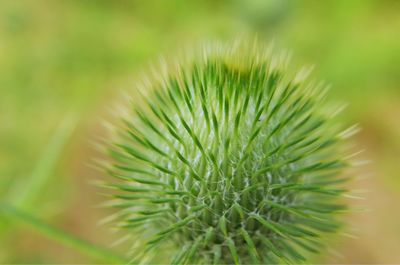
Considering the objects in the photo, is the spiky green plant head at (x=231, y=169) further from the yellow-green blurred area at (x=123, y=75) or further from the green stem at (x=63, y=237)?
the yellow-green blurred area at (x=123, y=75)

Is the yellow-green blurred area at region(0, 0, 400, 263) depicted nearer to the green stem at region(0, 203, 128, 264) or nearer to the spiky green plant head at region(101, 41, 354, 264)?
the green stem at region(0, 203, 128, 264)

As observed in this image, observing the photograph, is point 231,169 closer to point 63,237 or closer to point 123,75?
point 63,237

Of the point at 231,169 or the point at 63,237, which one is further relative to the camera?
the point at 63,237

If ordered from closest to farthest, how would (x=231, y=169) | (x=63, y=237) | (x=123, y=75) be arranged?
(x=231, y=169) → (x=63, y=237) → (x=123, y=75)

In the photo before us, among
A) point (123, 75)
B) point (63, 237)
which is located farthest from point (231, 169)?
point (123, 75)

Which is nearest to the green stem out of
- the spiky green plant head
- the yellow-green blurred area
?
the spiky green plant head

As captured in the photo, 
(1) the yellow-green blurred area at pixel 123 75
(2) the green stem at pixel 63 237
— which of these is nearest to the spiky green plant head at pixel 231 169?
(2) the green stem at pixel 63 237
